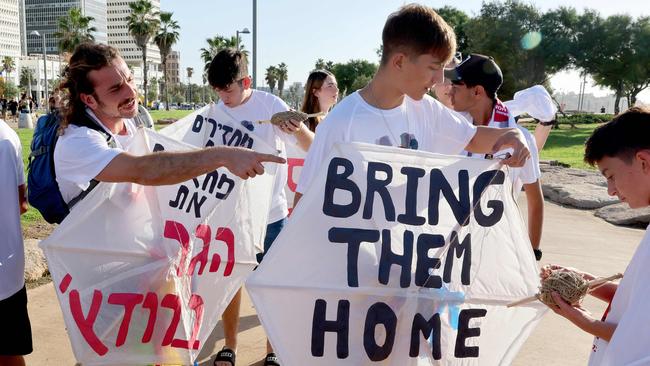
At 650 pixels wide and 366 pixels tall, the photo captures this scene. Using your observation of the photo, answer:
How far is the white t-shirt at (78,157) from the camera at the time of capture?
237 cm

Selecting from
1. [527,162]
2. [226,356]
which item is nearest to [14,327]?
[226,356]

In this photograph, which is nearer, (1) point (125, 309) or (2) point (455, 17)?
(1) point (125, 309)

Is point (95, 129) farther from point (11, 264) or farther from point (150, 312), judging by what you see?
point (150, 312)

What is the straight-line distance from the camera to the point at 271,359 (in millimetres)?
3836

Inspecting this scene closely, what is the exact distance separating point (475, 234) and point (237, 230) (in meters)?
1.54

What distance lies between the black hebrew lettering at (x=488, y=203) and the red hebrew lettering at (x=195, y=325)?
5.05 ft

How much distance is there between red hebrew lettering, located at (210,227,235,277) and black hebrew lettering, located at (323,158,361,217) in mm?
1301

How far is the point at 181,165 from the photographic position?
7.57 ft

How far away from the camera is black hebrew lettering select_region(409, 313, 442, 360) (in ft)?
7.32

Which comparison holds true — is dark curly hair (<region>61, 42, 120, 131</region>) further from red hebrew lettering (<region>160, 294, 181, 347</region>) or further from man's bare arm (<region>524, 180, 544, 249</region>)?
man's bare arm (<region>524, 180, 544, 249</region>)

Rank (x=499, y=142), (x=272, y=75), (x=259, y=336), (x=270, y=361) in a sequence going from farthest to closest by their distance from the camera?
(x=272, y=75) < (x=259, y=336) < (x=270, y=361) < (x=499, y=142)

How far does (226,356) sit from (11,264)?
162cm

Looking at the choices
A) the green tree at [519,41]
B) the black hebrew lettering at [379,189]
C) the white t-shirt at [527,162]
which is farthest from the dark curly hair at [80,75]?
the green tree at [519,41]

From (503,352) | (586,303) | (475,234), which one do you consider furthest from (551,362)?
(475,234)
